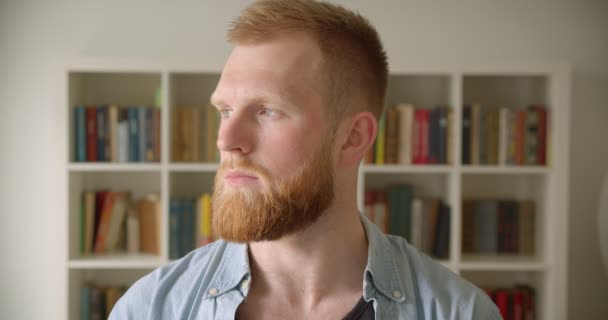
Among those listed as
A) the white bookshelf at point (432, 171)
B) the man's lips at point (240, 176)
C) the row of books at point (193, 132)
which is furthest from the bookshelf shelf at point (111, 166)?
the man's lips at point (240, 176)

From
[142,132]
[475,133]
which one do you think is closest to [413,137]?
[475,133]

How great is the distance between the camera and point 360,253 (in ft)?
4.14

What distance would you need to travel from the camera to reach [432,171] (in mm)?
2826

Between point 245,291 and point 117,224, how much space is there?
6.42 feet

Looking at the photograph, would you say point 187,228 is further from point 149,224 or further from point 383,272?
point 383,272

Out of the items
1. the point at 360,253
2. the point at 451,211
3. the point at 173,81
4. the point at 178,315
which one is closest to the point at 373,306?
the point at 360,253

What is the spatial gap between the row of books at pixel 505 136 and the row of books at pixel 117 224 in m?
1.55

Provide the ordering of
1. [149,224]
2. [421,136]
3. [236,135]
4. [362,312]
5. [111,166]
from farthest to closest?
[149,224] → [421,136] → [111,166] → [362,312] → [236,135]

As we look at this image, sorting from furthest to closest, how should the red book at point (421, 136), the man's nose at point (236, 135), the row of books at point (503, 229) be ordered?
the row of books at point (503, 229) < the red book at point (421, 136) < the man's nose at point (236, 135)

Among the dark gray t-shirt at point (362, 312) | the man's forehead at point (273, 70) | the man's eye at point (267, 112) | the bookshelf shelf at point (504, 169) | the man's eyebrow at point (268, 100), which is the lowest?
the dark gray t-shirt at point (362, 312)

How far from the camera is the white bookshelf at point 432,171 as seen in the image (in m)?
2.81

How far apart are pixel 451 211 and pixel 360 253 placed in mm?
1732

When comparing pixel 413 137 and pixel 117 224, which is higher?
pixel 413 137

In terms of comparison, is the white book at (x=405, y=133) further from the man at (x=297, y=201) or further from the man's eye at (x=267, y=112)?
the man's eye at (x=267, y=112)
